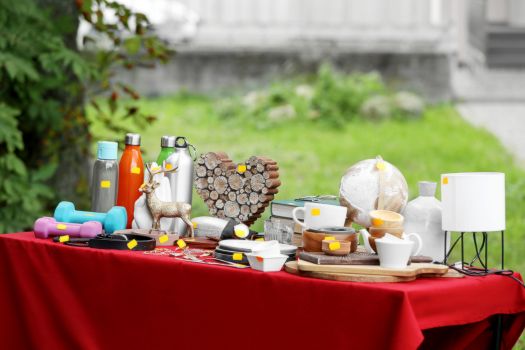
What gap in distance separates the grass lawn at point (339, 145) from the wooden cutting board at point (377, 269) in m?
5.71

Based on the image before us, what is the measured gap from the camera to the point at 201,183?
380 centimetres

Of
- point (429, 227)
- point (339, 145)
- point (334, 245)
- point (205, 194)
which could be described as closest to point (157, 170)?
point (205, 194)

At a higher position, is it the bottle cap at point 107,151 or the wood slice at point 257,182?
the bottle cap at point 107,151

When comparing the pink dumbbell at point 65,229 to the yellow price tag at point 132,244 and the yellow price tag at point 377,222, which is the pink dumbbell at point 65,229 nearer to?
the yellow price tag at point 132,244

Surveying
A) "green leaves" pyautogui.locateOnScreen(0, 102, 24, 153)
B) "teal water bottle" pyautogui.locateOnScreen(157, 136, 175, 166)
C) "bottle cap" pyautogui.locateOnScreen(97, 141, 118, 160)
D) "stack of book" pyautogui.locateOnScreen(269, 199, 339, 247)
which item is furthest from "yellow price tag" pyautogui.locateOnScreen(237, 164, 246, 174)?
"green leaves" pyautogui.locateOnScreen(0, 102, 24, 153)

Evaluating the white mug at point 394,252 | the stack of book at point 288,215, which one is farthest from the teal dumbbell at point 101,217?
the white mug at point 394,252

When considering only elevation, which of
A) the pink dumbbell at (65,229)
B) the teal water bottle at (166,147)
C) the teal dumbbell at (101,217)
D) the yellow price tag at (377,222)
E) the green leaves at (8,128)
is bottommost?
the pink dumbbell at (65,229)

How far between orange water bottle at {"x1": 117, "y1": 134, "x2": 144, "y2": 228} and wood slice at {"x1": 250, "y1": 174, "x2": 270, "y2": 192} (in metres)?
0.52

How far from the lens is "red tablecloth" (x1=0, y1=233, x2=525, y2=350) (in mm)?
2865

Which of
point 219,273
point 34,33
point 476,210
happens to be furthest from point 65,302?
point 34,33

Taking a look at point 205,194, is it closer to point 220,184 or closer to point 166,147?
point 220,184

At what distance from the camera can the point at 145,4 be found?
47.5 feet

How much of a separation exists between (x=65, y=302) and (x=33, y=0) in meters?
3.62

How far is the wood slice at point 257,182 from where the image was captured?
11.8ft
